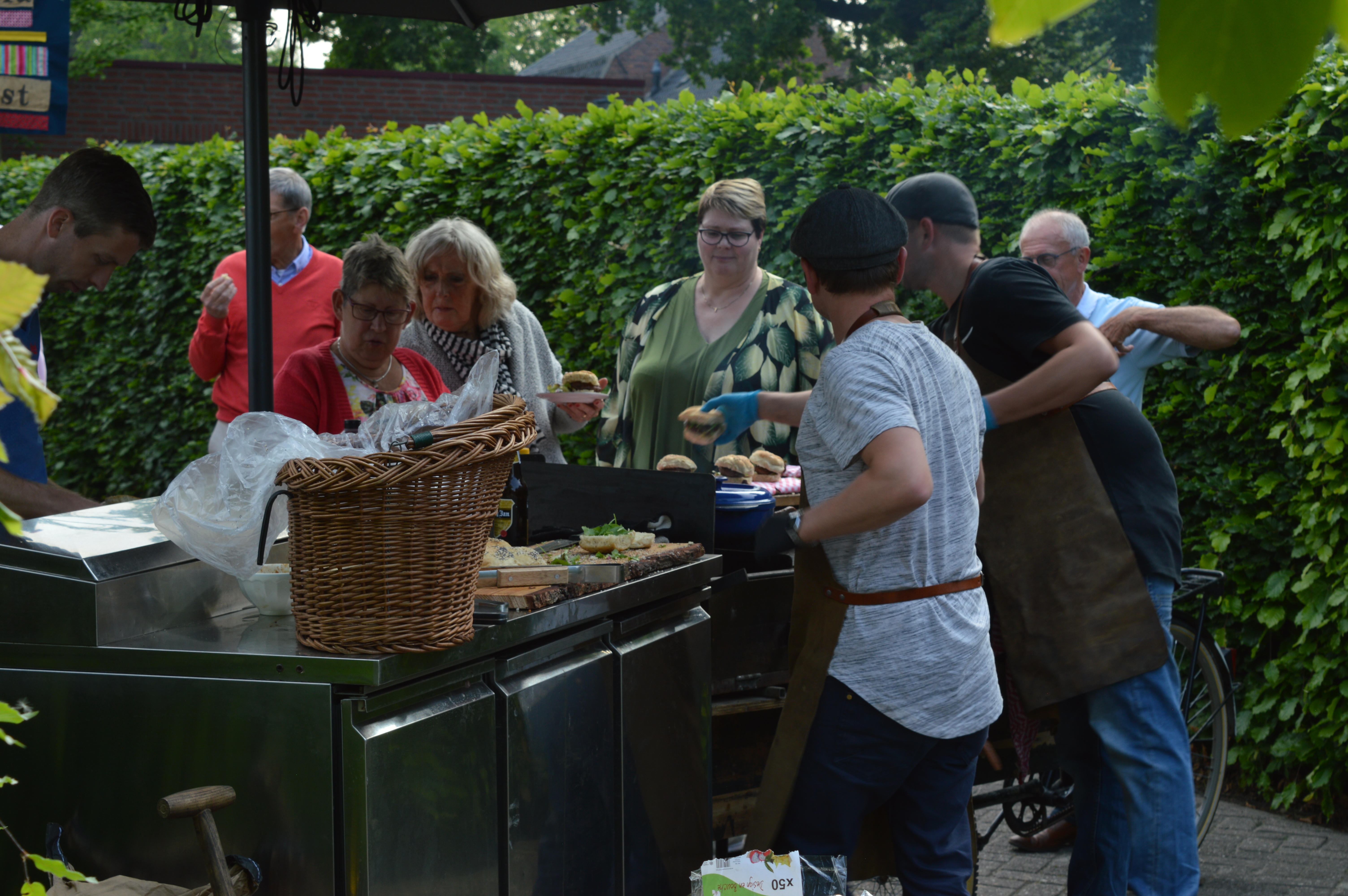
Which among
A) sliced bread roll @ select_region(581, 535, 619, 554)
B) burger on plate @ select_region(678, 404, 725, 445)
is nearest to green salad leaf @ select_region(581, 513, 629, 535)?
sliced bread roll @ select_region(581, 535, 619, 554)

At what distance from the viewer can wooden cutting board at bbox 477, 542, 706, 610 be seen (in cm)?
225

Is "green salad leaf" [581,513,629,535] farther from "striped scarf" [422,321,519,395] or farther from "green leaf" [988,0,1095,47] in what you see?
"green leaf" [988,0,1095,47]

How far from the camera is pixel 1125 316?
365cm

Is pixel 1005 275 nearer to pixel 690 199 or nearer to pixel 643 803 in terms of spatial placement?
pixel 643 803

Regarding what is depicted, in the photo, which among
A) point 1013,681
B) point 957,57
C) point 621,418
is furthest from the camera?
point 957,57

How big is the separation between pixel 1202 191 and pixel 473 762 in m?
3.81

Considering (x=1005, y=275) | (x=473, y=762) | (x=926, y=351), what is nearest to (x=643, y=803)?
(x=473, y=762)

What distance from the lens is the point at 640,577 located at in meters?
2.65

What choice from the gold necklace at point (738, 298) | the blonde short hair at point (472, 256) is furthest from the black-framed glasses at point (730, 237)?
the blonde short hair at point (472, 256)

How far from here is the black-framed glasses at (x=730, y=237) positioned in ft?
12.7

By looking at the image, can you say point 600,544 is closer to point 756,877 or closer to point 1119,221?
point 756,877

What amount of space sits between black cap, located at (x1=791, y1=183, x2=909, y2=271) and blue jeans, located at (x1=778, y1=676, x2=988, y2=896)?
0.87 metres

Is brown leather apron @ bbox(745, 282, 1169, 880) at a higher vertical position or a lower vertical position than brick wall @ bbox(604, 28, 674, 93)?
lower

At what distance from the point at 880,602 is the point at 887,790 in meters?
0.40
